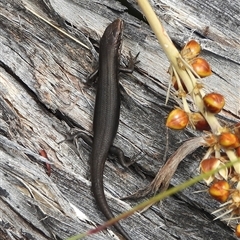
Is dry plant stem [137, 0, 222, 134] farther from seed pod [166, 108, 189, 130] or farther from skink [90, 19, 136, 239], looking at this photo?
skink [90, 19, 136, 239]

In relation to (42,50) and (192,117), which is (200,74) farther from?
(42,50)

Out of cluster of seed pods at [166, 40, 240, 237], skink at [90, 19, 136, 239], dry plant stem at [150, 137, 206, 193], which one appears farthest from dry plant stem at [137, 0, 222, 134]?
skink at [90, 19, 136, 239]

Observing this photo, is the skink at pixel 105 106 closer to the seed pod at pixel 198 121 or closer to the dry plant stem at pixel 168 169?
the dry plant stem at pixel 168 169

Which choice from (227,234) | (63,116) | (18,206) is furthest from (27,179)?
(227,234)

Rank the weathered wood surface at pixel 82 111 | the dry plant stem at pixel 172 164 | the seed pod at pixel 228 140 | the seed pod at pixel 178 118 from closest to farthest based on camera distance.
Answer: the seed pod at pixel 228 140 < the seed pod at pixel 178 118 < the dry plant stem at pixel 172 164 < the weathered wood surface at pixel 82 111

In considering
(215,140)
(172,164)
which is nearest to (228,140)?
(215,140)

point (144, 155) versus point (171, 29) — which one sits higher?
point (171, 29)

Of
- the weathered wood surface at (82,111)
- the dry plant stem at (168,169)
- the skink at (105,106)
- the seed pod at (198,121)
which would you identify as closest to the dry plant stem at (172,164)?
the dry plant stem at (168,169)

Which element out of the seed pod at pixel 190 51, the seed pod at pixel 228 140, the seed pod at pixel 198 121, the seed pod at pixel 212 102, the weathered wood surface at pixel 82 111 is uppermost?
the seed pod at pixel 190 51

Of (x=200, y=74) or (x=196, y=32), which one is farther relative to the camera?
(x=196, y=32)
